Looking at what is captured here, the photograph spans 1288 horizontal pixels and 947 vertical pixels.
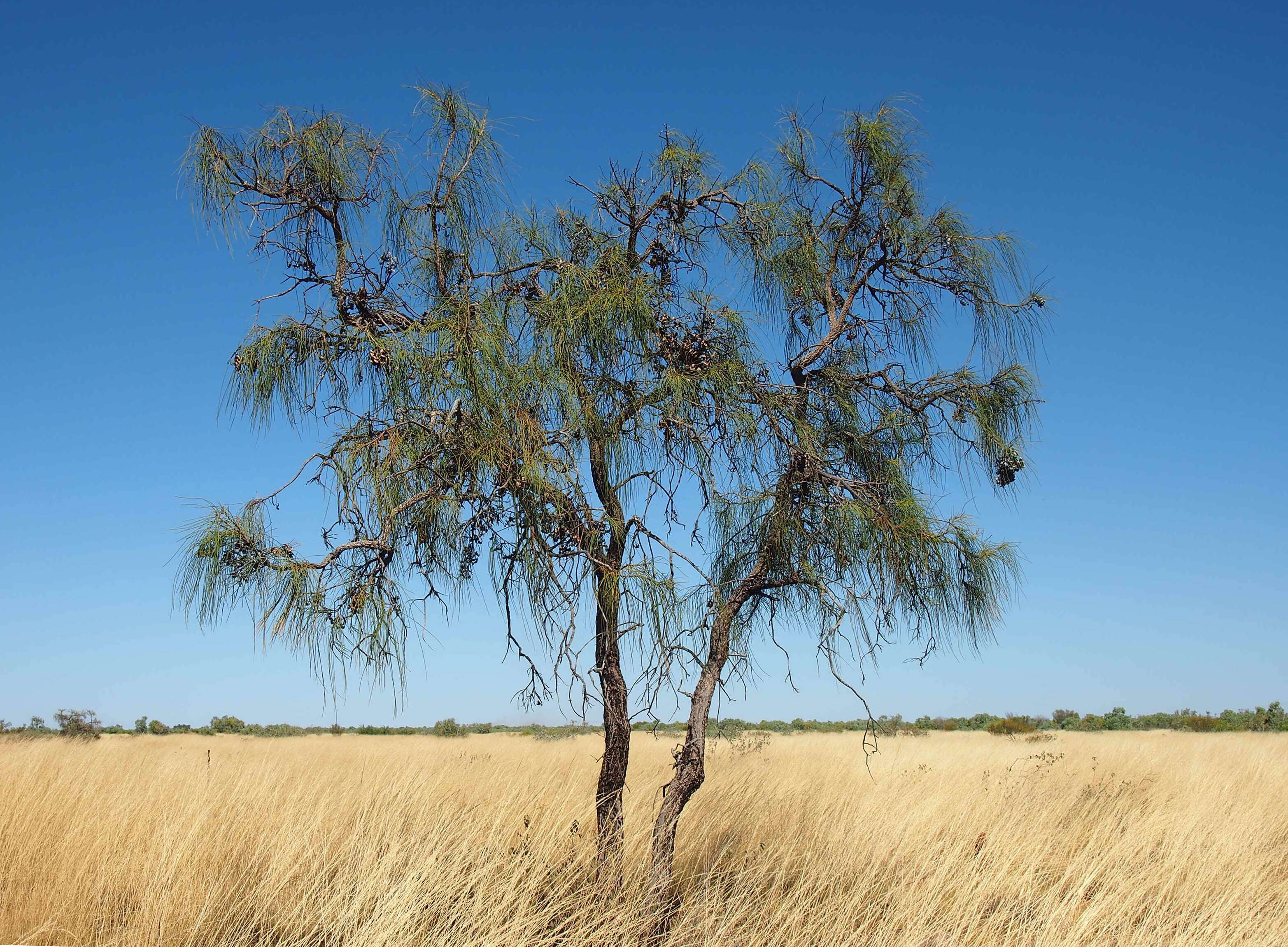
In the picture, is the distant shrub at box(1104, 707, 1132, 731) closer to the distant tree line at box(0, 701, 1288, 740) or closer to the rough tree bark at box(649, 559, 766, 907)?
the distant tree line at box(0, 701, 1288, 740)

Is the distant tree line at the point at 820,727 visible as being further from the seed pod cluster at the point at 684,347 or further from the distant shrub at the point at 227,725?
the seed pod cluster at the point at 684,347

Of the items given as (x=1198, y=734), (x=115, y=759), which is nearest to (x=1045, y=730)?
(x=1198, y=734)

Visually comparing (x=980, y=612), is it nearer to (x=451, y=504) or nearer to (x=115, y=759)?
(x=451, y=504)

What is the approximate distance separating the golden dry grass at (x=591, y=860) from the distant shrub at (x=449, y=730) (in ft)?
51.2

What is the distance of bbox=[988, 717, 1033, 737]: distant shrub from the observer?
2150cm

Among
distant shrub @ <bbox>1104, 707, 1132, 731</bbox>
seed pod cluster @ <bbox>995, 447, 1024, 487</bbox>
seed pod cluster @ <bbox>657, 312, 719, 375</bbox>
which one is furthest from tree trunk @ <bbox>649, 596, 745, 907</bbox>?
distant shrub @ <bbox>1104, 707, 1132, 731</bbox>

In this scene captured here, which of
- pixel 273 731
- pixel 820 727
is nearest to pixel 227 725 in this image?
pixel 273 731

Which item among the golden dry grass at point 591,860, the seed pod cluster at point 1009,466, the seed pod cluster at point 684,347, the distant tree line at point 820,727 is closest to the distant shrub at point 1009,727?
the distant tree line at point 820,727

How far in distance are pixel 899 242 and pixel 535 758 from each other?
9.42 metres

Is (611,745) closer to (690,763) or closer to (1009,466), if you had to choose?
(690,763)

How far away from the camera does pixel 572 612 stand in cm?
397

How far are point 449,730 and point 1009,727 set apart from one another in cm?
1573

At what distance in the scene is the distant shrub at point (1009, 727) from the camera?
21.5 metres

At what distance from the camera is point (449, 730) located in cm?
2425
